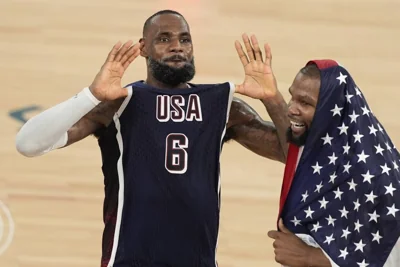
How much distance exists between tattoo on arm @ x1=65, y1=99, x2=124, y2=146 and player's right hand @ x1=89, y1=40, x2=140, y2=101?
8 cm

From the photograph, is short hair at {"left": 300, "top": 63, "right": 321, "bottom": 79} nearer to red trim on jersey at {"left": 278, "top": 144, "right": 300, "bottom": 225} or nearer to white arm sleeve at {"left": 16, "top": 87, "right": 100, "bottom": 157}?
red trim on jersey at {"left": 278, "top": 144, "right": 300, "bottom": 225}

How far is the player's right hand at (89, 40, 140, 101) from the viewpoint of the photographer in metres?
3.26

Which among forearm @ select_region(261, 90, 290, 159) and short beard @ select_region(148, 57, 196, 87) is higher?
short beard @ select_region(148, 57, 196, 87)

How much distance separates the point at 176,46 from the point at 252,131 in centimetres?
42

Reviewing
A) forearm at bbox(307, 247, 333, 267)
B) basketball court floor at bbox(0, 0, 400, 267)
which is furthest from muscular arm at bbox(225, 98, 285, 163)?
basketball court floor at bbox(0, 0, 400, 267)

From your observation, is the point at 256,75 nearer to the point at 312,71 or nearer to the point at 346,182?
the point at 312,71

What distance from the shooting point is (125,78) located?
5.15 metres

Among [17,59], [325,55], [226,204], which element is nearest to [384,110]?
[325,55]

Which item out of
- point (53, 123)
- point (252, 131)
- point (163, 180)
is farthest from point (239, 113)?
point (53, 123)

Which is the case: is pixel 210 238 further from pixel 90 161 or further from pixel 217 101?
pixel 90 161

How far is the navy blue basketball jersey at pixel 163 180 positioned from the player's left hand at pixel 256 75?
13cm

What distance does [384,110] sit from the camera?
5219 mm

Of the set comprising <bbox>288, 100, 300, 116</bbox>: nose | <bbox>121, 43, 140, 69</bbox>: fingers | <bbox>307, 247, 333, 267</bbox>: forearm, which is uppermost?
<bbox>121, 43, 140, 69</bbox>: fingers

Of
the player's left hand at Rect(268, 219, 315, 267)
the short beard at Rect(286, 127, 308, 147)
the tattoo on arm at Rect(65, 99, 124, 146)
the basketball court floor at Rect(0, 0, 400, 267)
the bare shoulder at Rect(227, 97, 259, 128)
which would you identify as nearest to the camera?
the player's left hand at Rect(268, 219, 315, 267)
